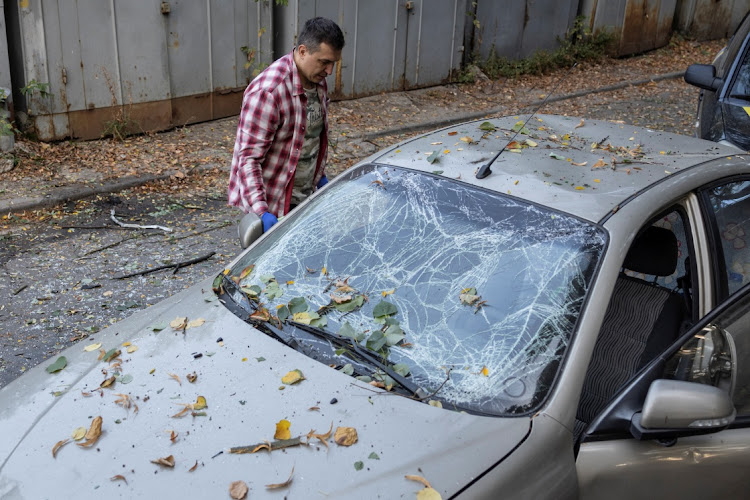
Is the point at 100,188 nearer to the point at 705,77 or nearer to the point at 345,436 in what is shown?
the point at 705,77

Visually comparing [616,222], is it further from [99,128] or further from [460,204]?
[99,128]

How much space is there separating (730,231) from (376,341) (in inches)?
64.8

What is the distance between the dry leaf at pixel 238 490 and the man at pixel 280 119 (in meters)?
2.09

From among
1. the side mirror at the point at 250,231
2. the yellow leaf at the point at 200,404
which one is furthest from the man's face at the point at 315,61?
the yellow leaf at the point at 200,404

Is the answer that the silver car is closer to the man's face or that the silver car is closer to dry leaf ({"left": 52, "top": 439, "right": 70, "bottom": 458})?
dry leaf ({"left": 52, "top": 439, "right": 70, "bottom": 458})

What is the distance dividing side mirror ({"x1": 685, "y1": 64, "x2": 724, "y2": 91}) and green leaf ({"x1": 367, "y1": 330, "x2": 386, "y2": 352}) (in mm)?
4470

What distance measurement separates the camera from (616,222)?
2.76 m

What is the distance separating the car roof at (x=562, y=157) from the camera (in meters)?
2.99

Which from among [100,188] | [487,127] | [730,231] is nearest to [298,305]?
[487,127]

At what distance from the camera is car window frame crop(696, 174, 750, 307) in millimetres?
3000

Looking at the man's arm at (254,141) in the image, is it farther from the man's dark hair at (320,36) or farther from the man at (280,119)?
the man's dark hair at (320,36)

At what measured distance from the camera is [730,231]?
320 cm

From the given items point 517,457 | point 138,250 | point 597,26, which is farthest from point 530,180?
point 597,26

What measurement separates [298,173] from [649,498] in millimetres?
2948
